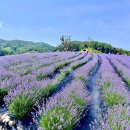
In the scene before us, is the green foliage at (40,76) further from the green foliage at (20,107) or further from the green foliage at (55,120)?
the green foliage at (55,120)

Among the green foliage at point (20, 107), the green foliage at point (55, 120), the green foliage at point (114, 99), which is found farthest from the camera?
the green foliage at point (114, 99)

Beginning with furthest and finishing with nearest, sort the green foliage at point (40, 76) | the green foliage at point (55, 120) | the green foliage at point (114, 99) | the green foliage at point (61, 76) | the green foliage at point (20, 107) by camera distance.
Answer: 1. the green foliage at point (61, 76)
2. the green foliage at point (40, 76)
3. the green foliage at point (114, 99)
4. the green foliage at point (20, 107)
5. the green foliage at point (55, 120)

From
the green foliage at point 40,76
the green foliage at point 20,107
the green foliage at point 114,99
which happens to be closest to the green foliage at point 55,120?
the green foliage at point 20,107

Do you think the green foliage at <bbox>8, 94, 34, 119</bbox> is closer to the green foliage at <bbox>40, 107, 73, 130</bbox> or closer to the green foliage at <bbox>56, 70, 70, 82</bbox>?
the green foliage at <bbox>40, 107, 73, 130</bbox>

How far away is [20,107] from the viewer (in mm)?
5637

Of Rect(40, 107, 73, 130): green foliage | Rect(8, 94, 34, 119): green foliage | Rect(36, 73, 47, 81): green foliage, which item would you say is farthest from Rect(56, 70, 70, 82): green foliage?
Rect(40, 107, 73, 130): green foliage

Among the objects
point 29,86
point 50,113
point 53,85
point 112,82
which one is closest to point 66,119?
point 50,113

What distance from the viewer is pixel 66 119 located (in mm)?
4844

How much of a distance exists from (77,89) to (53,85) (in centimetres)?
145

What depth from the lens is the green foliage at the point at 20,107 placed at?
5.60 m

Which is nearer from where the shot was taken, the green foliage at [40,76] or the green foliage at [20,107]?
the green foliage at [20,107]

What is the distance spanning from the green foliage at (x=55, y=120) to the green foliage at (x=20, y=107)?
3.05 feet

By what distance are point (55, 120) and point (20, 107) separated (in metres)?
1.12

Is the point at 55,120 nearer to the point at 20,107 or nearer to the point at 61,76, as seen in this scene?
the point at 20,107
